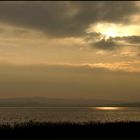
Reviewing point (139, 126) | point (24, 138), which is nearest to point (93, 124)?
point (139, 126)

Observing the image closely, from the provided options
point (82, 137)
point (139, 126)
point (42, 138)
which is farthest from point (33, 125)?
point (139, 126)

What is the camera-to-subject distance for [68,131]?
1296 inches

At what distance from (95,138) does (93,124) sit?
11.0 feet

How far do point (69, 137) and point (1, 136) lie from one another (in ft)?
17.1

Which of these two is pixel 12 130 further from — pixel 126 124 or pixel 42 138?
pixel 126 124

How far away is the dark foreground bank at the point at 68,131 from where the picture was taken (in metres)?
31.4

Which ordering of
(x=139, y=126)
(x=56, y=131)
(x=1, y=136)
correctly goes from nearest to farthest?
1. (x=1, y=136)
2. (x=56, y=131)
3. (x=139, y=126)

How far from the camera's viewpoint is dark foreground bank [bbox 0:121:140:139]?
31375 mm

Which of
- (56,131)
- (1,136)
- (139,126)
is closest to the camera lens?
(1,136)

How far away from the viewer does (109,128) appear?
111 feet

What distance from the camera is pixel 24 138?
30.8 m

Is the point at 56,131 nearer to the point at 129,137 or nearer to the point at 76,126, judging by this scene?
the point at 76,126

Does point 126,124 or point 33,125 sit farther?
point 126,124

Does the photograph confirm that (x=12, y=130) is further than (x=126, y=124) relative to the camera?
No
